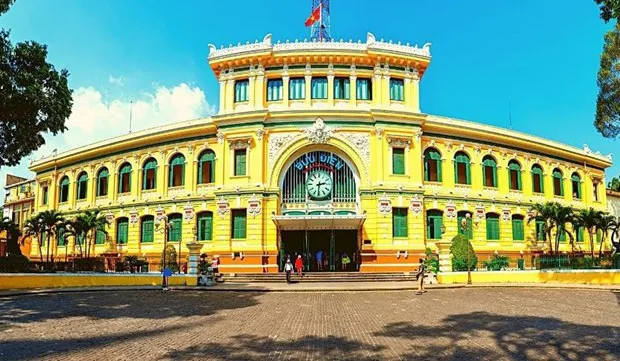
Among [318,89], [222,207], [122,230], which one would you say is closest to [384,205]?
[318,89]

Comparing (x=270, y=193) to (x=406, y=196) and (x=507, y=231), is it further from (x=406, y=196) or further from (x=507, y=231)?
(x=507, y=231)

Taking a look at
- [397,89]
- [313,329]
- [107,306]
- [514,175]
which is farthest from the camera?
[514,175]

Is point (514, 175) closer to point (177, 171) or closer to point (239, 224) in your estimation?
point (239, 224)

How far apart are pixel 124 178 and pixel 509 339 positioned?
3445 centimetres

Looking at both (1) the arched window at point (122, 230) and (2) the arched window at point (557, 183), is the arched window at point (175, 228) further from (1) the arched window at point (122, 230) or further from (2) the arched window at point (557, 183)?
(2) the arched window at point (557, 183)

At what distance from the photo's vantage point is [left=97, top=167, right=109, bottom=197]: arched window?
40.7 metres

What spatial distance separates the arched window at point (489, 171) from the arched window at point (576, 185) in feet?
28.8

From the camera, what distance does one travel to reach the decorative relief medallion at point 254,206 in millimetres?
33000

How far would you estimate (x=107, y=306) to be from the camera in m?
16.5

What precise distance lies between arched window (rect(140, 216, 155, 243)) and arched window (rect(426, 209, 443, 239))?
1851 cm

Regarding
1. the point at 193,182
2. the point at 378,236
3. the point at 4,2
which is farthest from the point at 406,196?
the point at 4,2

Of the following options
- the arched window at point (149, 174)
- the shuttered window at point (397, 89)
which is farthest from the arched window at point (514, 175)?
the arched window at point (149, 174)

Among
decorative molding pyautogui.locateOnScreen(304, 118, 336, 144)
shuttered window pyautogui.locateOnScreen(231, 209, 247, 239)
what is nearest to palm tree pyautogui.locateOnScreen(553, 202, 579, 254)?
decorative molding pyautogui.locateOnScreen(304, 118, 336, 144)

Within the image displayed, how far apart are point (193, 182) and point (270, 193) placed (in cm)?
612
